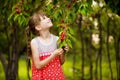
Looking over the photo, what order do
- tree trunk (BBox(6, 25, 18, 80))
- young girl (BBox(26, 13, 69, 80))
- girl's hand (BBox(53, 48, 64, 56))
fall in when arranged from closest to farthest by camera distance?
girl's hand (BBox(53, 48, 64, 56)), young girl (BBox(26, 13, 69, 80)), tree trunk (BBox(6, 25, 18, 80))

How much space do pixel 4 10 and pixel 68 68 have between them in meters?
24.1

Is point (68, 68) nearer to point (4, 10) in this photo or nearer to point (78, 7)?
point (4, 10)

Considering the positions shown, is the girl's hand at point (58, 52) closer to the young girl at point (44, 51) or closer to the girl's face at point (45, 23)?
the young girl at point (44, 51)

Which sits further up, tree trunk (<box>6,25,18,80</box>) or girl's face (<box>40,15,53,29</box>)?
girl's face (<box>40,15,53,29</box>)

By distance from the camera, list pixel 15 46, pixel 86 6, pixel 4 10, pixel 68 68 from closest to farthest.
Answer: pixel 86 6
pixel 4 10
pixel 15 46
pixel 68 68

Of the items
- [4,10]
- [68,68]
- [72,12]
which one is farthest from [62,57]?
[68,68]

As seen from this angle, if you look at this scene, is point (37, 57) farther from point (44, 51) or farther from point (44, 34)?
point (44, 34)

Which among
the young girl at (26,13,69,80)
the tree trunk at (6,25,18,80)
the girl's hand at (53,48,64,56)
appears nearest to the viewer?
the girl's hand at (53,48,64,56)

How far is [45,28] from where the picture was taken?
8273 mm

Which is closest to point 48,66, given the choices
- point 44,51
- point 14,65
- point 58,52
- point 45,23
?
point 44,51

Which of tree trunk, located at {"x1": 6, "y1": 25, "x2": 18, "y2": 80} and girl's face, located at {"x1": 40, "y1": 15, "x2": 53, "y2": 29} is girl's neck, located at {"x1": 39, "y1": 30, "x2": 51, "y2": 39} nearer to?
girl's face, located at {"x1": 40, "y1": 15, "x2": 53, "y2": 29}

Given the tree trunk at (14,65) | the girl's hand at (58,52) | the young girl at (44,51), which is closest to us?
the girl's hand at (58,52)

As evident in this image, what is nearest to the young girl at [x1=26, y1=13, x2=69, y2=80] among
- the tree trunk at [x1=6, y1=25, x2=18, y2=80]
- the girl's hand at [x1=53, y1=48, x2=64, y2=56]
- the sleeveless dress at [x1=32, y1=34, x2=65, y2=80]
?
the sleeveless dress at [x1=32, y1=34, x2=65, y2=80]

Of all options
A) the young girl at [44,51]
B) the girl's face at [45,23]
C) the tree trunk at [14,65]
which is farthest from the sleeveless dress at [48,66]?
the tree trunk at [14,65]
